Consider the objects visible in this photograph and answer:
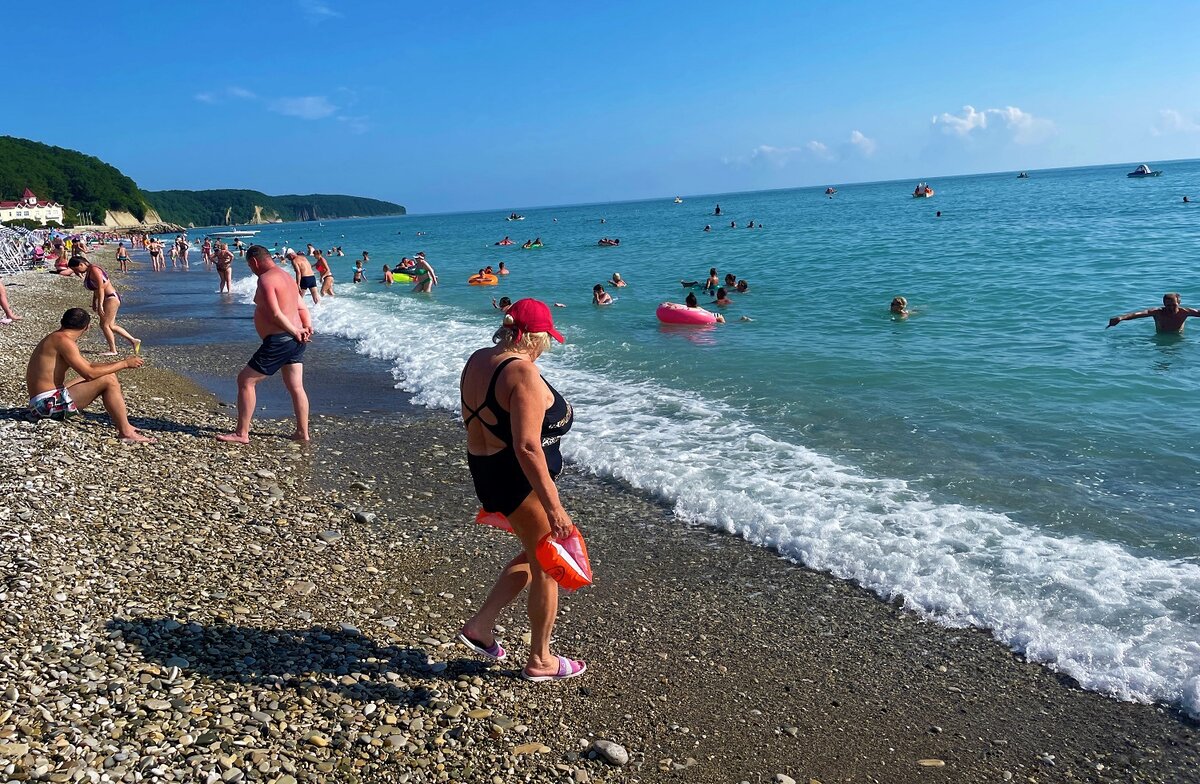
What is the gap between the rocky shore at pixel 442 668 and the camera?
346cm

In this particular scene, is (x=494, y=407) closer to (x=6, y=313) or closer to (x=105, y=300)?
(x=105, y=300)

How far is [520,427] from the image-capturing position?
137 inches

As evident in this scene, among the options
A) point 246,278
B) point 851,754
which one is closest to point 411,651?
point 851,754

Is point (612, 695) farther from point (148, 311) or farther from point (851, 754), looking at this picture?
point (148, 311)

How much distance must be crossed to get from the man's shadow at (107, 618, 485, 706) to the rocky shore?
15 mm

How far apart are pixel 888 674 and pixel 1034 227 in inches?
1534

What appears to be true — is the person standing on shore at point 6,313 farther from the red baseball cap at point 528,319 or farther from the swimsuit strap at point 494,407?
the red baseball cap at point 528,319

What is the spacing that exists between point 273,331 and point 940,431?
7038 mm

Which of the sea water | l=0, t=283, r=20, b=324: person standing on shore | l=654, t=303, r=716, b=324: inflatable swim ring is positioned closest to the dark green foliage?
l=0, t=283, r=20, b=324: person standing on shore

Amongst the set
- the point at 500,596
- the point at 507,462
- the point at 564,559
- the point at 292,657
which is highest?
the point at 507,462

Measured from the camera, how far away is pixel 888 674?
445 centimetres

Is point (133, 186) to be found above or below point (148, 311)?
above

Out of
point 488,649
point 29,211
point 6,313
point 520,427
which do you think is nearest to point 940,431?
point 488,649

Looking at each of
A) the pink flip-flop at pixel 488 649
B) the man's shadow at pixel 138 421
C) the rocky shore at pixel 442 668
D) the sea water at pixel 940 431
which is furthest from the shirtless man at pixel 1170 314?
the man's shadow at pixel 138 421
